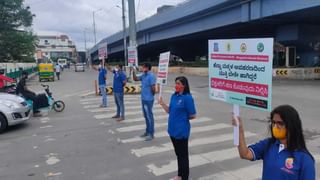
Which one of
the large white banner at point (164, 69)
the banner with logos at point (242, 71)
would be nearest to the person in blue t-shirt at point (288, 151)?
the banner with logos at point (242, 71)

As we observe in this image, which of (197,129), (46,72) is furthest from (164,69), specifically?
(46,72)

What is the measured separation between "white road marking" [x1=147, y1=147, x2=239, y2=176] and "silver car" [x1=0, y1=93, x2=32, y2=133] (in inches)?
207

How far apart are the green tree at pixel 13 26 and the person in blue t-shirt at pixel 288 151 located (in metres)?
53.0

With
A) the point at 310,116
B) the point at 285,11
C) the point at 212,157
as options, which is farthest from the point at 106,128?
the point at 285,11

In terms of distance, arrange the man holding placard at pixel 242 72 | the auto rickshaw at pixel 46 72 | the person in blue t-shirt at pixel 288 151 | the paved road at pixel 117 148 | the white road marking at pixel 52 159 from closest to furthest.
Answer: the person in blue t-shirt at pixel 288 151 < the man holding placard at pixel 242 72 < the paved road at pixel 117 148 < the white road marking at pixel 52 159 < the auto rickshaw at pixel 46 72

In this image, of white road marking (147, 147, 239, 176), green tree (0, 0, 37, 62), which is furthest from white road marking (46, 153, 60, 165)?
green tree (0, 0, 37, 62)

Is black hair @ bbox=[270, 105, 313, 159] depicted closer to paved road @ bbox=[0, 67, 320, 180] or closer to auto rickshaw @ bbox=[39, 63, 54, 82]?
paved road @ bbox=[0, 67, 320, 180]

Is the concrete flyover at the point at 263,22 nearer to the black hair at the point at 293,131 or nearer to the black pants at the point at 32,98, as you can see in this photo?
the black pants at the point at 32,98

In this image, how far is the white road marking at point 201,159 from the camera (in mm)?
6538

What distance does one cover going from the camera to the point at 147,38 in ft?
174

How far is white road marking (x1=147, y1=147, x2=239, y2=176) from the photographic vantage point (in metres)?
6.54

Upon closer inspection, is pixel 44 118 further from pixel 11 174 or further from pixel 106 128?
Result: pixel 11 174

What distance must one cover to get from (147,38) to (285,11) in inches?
1148

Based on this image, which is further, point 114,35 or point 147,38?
point 114,35
